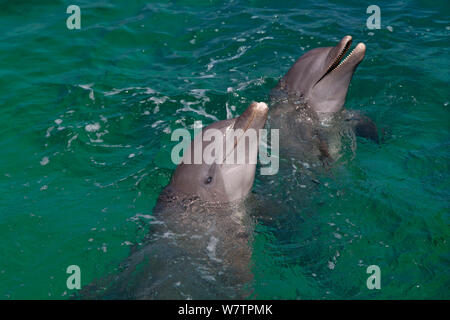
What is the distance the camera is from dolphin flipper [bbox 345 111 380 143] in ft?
28.5

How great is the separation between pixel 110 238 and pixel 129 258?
2.19 feet

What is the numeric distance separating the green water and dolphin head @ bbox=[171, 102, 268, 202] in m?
0.68

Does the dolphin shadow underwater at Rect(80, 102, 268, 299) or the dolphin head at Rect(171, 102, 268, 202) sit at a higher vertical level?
the dolphin head at Rect(171, 102, 268, 202)

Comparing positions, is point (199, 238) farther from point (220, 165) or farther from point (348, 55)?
point (348, 55)

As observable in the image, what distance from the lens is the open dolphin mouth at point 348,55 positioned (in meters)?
7.85

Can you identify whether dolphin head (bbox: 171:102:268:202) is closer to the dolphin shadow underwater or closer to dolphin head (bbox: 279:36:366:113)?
the dolphin shadow underwater

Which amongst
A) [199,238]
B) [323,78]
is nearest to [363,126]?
[323,78]

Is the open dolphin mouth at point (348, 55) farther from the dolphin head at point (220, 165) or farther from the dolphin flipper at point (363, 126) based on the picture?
the dolphin head at point (220, 165)

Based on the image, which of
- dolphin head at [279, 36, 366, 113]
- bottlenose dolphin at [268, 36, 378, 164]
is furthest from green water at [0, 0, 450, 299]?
dolphin head at [279, 36, 366, 113]

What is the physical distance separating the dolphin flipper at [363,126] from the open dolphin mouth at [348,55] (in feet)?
3.08

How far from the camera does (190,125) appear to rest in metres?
9.38

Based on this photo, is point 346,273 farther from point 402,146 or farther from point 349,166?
point 402,146

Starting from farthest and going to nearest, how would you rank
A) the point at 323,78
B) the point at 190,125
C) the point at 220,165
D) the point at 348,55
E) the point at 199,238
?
the point at 190,125, the point at 323,78, the point at 348,55, the point at 220,165, the point at 199,238

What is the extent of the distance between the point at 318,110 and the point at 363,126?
2.70 ft
